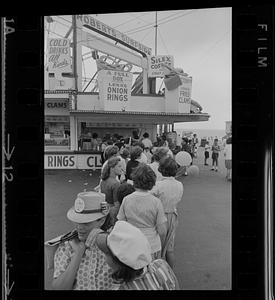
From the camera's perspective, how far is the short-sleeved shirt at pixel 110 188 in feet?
4.37

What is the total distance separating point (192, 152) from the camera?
1.47 meters

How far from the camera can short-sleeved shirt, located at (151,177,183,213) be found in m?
1.35

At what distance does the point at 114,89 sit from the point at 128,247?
72 centimetres

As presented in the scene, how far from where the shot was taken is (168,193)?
1367 millimetres

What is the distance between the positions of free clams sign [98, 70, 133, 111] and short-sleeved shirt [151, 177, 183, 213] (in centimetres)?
39

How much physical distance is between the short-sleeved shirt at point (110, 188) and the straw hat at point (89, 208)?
7 centimetres

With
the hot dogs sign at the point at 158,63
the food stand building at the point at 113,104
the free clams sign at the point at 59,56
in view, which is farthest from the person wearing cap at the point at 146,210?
the free clams sign at the point at 59,56

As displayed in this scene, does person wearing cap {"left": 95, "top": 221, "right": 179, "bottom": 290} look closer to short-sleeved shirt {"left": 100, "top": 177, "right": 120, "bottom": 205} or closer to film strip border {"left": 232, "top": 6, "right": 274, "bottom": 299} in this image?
short-sleeved shirt {"left": 100, "top": 177, "right": 120, "bottom": 205}

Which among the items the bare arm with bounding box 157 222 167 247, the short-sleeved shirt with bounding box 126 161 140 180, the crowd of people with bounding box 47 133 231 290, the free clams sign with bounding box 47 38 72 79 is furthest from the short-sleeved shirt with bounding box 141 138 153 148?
the free clams sign with bounding box 47 38 72 79
